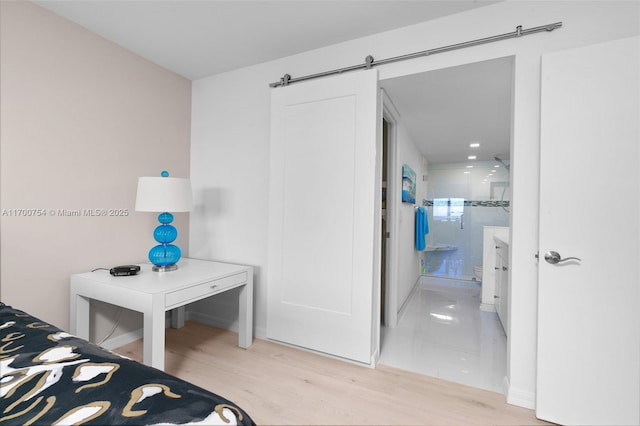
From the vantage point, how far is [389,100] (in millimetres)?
2596

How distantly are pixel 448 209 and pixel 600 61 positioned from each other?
3.80 meters

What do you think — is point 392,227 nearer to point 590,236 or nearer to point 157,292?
point 590,236

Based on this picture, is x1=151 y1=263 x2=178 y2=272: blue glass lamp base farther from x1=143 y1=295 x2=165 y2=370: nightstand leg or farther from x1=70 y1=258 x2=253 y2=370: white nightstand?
x1=143 y1=295 x2=165 y2=370: nightstand leg

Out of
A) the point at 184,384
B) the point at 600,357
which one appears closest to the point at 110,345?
the point at 184,384

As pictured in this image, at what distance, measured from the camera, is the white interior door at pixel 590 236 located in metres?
1.48

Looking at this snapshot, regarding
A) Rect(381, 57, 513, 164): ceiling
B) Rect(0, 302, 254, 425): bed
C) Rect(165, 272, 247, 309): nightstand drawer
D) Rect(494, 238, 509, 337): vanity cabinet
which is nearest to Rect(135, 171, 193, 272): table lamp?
Rect(165, 272, 247, 309): nightstand drawer

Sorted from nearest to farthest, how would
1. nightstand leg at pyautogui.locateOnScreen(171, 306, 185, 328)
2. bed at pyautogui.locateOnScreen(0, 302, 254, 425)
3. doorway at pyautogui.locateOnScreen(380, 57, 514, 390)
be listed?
bed at pyautogui.locateOnScreen(0, 302, 254, 425) → doorway at pyautogui.locateOnScreen(380, 57, 514, 390) → nightstand leg at pyautogui.locateOnScreen(171, 306, 185, 328)

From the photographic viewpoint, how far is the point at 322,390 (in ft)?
6.10

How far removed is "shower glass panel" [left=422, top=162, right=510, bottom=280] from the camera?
4.81 m

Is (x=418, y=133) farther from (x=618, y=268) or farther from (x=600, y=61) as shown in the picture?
(x=618, y=268)

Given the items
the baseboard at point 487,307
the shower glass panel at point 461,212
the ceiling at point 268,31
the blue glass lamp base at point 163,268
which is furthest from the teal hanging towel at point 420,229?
the blue glass lamp base at point 163,268

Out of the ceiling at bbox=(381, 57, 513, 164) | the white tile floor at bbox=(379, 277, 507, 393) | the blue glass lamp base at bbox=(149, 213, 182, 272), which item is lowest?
the white tile floor at bbox=(379, 277, 507, 393)

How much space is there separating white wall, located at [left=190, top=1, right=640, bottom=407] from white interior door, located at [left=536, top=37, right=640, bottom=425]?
119 mm

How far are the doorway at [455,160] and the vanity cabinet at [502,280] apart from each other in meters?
0.18
